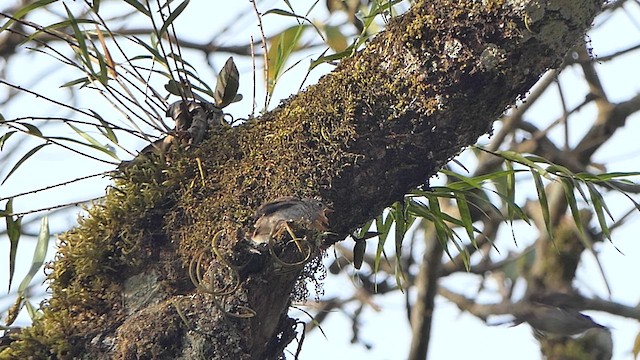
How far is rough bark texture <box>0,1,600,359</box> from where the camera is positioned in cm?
84

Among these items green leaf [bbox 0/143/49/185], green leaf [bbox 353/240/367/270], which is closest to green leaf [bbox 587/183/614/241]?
green leaf [bbox 353/240/367/270]

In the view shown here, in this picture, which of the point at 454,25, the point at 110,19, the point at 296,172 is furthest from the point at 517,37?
the point at 110,19

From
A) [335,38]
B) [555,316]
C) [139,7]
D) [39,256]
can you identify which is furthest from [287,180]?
[555,316]

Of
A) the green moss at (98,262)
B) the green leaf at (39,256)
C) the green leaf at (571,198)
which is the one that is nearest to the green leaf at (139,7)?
the green moss at (98,262)

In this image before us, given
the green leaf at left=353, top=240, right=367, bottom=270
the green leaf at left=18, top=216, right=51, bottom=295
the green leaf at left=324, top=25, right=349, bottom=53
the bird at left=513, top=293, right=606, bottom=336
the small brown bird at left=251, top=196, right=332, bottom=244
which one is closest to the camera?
the small brown bird at left=251, top=196, right=332, bottom=244

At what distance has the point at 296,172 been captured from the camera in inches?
35.0

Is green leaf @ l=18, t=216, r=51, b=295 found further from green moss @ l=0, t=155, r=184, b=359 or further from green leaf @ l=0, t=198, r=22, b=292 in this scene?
green moss @ l=0, t=155, r=184, b=359

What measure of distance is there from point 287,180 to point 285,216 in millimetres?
81

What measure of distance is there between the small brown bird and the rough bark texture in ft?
0.08

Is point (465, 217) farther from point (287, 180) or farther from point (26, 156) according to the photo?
point (26, 156)

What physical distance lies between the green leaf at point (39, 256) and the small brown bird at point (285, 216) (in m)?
0.56

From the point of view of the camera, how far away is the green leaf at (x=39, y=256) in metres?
1.25

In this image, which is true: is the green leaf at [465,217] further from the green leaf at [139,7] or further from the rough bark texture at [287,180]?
the green leaf at [139,7]

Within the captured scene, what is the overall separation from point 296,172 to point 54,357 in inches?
12.9
